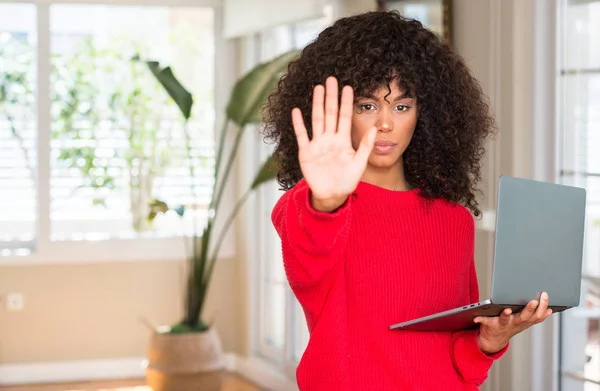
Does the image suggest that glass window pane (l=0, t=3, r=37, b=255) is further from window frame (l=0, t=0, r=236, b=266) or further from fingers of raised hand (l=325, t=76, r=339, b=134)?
fingers of raised hand (l=325, t=76, r=339, b=134)

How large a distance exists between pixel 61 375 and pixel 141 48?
2003 millimetres

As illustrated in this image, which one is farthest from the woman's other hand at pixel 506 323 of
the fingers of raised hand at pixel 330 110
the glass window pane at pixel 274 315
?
the glass window pane at pixel 274 315

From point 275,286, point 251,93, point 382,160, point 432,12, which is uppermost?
point 432,12

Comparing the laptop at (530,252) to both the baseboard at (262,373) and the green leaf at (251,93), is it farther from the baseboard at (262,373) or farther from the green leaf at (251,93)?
the baseboard at (262,373)

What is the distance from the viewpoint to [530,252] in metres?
1.43

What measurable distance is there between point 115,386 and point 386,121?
4.16m

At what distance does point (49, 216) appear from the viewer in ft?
17.7

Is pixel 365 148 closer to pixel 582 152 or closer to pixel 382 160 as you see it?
pixel 382 160

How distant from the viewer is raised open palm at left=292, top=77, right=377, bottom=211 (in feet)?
4.09

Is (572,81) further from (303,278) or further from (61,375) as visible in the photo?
(61,375)

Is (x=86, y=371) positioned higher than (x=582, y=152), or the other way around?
(x=582, y=152)

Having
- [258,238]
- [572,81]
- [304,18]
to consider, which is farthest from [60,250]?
[572,81]

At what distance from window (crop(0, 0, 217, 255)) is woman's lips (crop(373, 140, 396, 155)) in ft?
13.1

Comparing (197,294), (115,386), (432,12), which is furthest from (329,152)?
(115,386)
